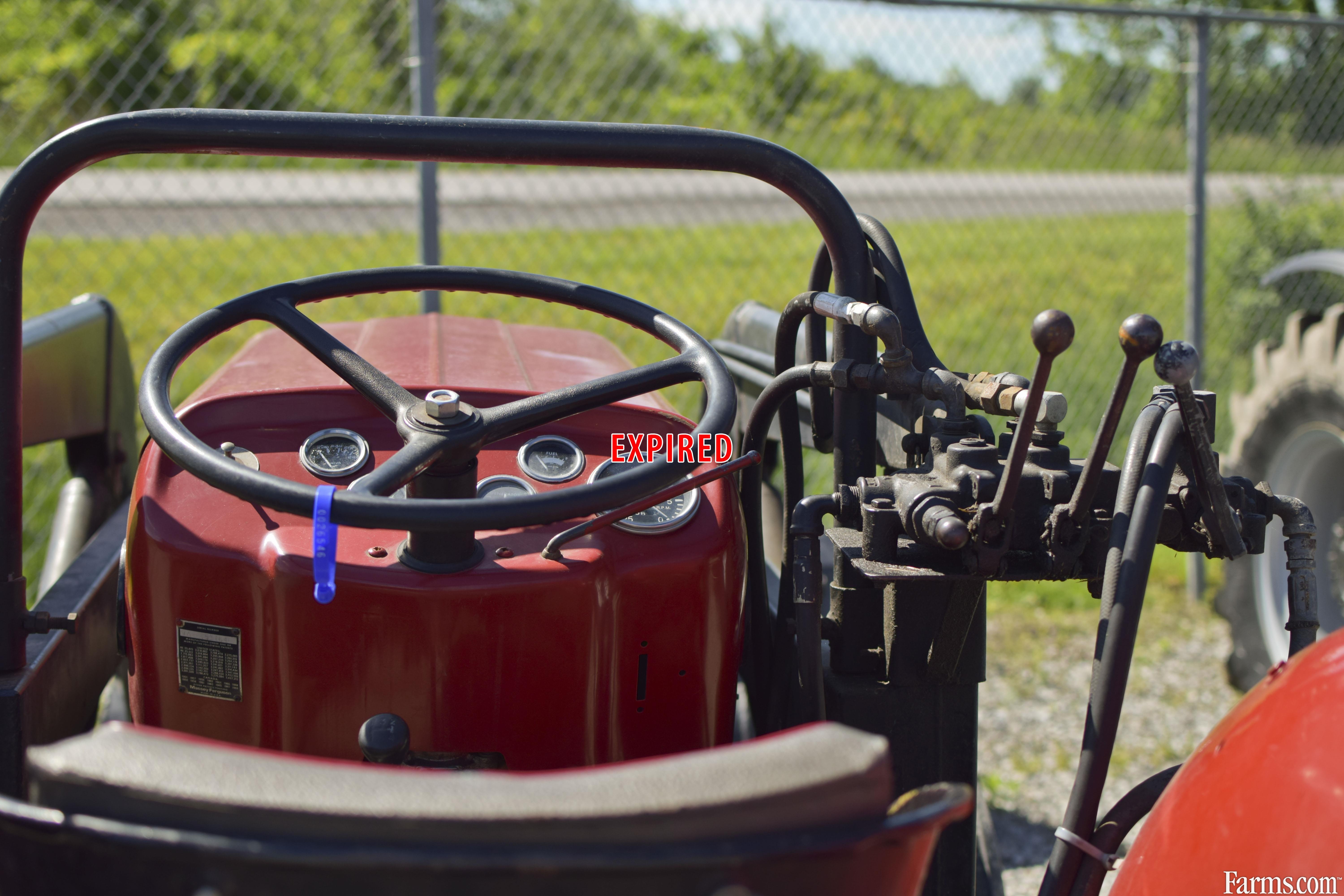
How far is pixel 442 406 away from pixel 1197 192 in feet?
11.7

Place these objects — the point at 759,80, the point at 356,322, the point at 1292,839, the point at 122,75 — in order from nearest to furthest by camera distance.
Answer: the point at 1292,839 < the point at 356,322 < the point at 122,75 < the point at 759,80

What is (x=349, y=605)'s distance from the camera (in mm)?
1146

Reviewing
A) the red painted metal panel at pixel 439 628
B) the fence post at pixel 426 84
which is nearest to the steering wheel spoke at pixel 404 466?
the red painted metal panel at pixel 439 628

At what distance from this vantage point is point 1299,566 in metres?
1.16

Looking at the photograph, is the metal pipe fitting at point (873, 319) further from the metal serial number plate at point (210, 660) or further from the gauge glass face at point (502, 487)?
the metal serial number plate at point (210, 660)

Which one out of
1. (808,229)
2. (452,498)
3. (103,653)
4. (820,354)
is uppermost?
(808,229)

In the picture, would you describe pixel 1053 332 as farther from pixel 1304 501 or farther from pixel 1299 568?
pixel 1304 501

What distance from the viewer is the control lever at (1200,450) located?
3.26ft

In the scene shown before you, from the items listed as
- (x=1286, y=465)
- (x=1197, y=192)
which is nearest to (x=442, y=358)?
(x=1286, y=465)

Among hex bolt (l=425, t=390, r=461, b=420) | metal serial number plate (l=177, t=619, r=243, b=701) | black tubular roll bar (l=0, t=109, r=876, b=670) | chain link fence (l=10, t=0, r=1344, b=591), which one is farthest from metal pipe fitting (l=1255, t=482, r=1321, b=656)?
chain link fence (l=10, t=0, r=1344, b=591)

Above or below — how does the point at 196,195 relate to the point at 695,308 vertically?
above

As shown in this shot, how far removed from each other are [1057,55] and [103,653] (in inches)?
156

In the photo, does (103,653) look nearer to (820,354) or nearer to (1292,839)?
(820,354)

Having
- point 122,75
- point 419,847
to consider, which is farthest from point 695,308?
point 419,847
